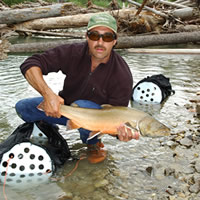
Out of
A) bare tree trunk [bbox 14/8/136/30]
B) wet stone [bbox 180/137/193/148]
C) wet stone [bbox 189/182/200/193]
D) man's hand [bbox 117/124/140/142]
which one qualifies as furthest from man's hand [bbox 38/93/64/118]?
bare tree trunk [bbox 14/8/136/30]

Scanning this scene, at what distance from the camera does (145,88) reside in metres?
6.03

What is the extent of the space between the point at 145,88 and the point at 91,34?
9.38 ft

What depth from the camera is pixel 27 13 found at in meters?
14.4

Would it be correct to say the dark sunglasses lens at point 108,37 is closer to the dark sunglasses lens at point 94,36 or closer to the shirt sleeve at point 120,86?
the dark sunglasses lens at point 94,36

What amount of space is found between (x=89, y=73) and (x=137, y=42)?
27.6 feet

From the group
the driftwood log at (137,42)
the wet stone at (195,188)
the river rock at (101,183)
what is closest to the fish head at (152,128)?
the wet stone at (195,188)

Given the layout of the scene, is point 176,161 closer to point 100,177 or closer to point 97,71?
point 100,177

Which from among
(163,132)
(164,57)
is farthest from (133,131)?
(164,57)

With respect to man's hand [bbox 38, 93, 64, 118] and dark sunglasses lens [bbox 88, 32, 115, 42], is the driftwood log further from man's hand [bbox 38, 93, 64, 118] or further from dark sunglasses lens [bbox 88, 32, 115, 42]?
man's hand [bbox 38, 93, 64, 118]

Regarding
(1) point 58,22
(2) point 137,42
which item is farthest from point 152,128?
(1) point 58,22

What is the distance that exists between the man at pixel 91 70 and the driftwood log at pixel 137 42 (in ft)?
24.7

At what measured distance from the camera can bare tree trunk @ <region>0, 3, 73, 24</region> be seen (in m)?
14.0

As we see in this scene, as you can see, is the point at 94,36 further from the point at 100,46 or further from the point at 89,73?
the point at 89,73

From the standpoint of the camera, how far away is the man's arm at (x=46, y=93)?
10.2ft
